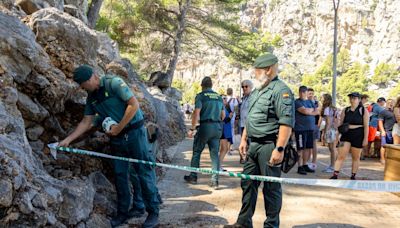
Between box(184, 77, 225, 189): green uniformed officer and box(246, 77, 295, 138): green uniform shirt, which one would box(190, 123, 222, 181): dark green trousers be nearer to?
box(184, 77, 225, 189): green uniformed officer

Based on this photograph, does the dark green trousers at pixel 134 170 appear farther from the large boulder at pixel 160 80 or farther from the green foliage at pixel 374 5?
the green foliage at pixel 374 5

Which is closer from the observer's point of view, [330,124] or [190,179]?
[190,179]

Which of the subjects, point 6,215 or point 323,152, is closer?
point 6,215

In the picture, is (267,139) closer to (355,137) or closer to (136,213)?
(136,213)

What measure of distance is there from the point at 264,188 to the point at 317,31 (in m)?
148

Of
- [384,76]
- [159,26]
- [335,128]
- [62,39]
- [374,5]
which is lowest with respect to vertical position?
[335,128]

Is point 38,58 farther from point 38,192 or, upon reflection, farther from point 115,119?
point 38,192

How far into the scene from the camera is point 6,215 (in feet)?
9.48

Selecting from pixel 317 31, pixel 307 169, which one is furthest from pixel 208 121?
pixel 317 31

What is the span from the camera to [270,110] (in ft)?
12.8

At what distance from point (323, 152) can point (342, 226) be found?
7802 millimetres

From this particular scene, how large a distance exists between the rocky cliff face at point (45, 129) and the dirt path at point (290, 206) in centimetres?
84

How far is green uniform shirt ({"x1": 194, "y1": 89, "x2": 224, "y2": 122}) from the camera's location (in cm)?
624

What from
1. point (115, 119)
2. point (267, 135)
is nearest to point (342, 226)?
point (267, 135)
